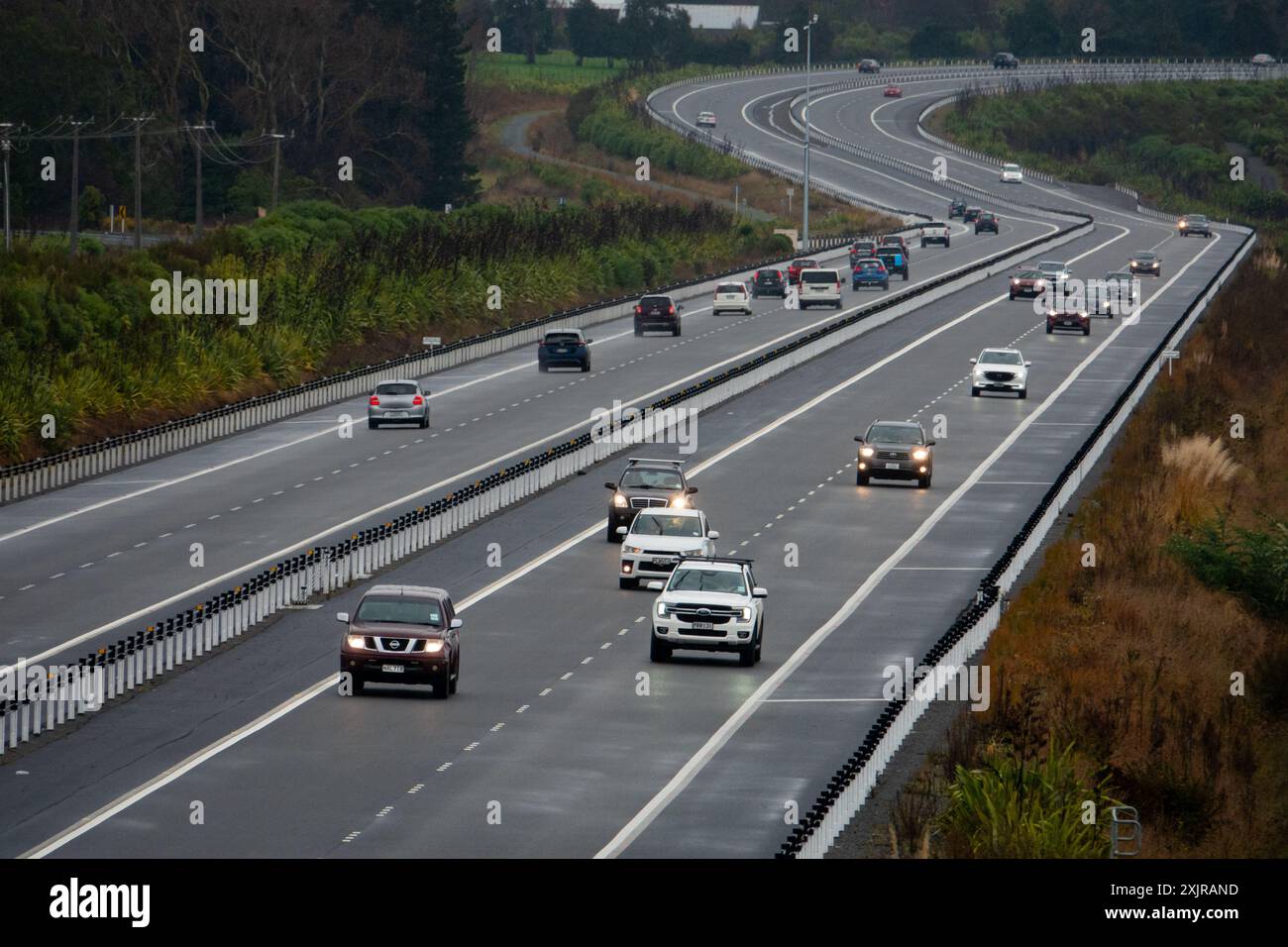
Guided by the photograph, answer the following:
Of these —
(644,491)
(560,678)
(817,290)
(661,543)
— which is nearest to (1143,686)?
(560,678)

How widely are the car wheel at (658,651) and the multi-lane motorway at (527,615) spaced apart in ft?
0.75

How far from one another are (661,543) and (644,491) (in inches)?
235

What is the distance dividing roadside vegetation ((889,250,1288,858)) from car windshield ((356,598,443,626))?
729 centimetres

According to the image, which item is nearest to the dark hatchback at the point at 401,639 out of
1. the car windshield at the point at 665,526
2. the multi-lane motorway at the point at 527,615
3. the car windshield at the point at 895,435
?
the multi-lane motorway at the point at 527,615

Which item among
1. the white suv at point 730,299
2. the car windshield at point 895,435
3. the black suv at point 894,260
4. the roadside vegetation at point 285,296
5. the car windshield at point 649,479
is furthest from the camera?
the black suv at point 894,260

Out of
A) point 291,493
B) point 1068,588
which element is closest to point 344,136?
point 291,493

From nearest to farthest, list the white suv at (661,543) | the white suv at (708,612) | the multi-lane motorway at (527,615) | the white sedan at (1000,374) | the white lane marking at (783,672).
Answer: the white lane marking at (783,672) < the multi-lane motorway at (527,615) < the white suv at (708,612) < the white suv at (661,543) < the white sedan at (1000,374)

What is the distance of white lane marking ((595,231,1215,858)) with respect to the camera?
25.5 metres

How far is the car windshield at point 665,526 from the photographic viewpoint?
139ft

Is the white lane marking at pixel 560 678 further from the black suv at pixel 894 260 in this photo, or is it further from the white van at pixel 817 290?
the black suv at pixel 894 260

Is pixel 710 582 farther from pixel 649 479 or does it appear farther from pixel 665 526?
pixel 649 479

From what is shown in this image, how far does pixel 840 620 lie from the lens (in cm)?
3959
